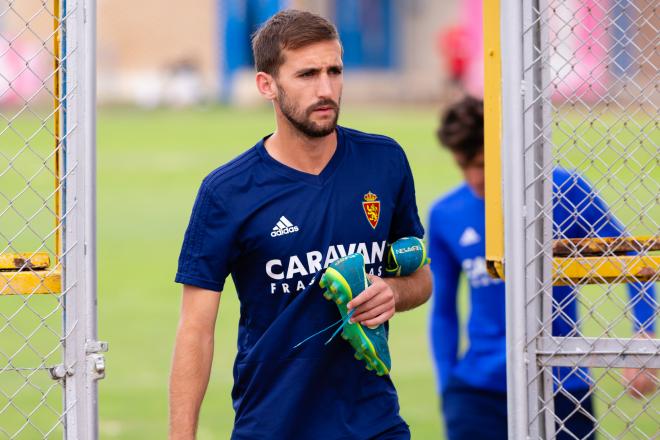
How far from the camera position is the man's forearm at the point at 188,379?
152 inches

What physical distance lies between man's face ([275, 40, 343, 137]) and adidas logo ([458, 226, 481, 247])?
74.8 inches

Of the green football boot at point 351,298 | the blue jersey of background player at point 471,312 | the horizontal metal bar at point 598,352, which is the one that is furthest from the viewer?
the blue jersey of background player at point 471,312

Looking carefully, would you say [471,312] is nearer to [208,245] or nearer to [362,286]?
[362,286]

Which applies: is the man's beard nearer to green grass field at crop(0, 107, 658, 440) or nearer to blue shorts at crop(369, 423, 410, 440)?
blue shorts at crop(369, 423, 410, 440)

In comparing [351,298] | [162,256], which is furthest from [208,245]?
[162,256]

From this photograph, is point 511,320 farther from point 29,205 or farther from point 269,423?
point 29,205

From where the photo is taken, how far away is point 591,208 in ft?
16.2

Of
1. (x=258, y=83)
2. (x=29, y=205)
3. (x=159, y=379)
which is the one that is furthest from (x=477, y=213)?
(x=29, y=205)

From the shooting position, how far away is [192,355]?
3.92 metres

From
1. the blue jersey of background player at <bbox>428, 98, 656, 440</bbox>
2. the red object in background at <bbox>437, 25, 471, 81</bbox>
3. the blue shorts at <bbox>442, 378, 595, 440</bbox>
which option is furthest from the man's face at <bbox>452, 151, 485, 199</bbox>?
the red object in background at <bbox>437, 25, 471, 81</bbox>

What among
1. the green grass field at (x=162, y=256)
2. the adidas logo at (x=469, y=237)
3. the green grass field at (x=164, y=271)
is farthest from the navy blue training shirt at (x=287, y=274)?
the green grass field at (x=162, y=256)

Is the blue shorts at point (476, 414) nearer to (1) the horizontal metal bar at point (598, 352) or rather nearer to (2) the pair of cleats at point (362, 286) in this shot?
(2) the pair of cleats at point (362, 286)

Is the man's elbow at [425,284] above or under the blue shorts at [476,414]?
above

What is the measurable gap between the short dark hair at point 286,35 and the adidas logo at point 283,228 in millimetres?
531
